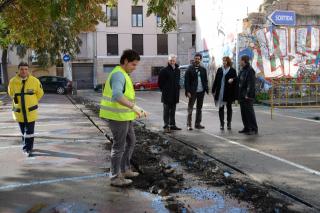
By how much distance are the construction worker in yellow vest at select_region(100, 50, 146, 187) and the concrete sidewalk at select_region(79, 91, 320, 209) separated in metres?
1.93

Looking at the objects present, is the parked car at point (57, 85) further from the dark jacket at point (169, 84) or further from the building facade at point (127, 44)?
the dark jacket at point (169, 84)

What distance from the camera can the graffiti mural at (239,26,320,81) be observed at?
21922 millimetres

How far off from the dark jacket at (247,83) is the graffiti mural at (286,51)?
462 inches

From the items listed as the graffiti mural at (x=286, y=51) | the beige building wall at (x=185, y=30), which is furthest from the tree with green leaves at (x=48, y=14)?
the beige building wall at (x=185, y=30)

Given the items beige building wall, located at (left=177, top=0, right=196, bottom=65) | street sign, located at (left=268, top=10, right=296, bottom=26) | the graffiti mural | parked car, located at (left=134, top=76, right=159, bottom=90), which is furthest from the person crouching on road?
beige building wall, located at (left=177, top=0, right=196, bottom=65)

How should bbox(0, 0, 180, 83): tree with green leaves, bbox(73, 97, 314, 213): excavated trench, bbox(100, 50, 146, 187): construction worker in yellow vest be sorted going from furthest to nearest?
bbox(0, 0, 180, 83): tree with green leaves → bbox(100, 50, 146, 187): construction worker in yellow vest → bbox(73, 97, 314, 213): excavated trench

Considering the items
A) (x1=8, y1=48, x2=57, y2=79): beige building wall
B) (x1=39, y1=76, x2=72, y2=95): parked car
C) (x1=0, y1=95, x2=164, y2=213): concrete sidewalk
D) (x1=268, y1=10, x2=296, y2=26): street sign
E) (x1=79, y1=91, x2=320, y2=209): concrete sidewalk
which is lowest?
(x1=0, y1=95, x2=164, y2=213): concrete sidewalk

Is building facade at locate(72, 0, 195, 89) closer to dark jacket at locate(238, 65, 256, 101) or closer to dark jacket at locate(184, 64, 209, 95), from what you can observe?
dark jacket at locate(184, 64, 209, 95)

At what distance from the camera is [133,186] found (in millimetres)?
6078

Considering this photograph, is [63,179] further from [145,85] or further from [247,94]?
[145,85]

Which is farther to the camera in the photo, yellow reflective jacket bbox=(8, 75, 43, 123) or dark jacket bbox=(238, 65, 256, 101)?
dark jacket bbox=(238, 65, 256, 101)

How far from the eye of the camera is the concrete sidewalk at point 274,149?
20.6 ft

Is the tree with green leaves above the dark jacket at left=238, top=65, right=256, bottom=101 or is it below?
above

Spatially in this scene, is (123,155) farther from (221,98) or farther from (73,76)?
(73,76)
